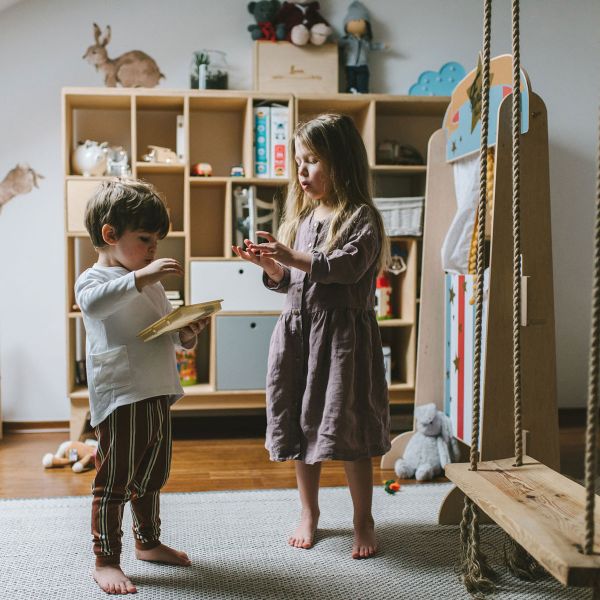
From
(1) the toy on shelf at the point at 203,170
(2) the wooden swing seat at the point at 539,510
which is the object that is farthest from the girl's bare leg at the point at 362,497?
(1) the toy on shelf at the point at 203,170

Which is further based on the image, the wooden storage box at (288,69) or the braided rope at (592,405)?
the wooden storage box at (288,69)

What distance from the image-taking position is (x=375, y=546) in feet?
5.63

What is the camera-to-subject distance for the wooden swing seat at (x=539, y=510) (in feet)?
3.14

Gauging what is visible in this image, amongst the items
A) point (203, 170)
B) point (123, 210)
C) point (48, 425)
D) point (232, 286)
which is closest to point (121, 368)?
point (123, 210)

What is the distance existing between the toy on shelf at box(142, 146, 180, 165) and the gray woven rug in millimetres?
1390

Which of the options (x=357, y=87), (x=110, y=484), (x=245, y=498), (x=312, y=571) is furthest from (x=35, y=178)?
(x=312, y=571)

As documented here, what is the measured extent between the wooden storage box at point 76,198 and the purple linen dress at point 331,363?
4.50 feet

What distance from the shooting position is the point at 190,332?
159cm

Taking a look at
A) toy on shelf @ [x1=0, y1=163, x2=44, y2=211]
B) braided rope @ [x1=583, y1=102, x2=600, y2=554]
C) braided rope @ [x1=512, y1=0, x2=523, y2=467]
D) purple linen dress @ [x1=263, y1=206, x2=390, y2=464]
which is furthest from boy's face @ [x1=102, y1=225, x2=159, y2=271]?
toy on shelf @ [x1=0, y1=163, x2=44, y2=211]

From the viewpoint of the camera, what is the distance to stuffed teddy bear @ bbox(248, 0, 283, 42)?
3018mm

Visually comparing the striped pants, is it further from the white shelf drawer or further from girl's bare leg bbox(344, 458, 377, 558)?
the white shelf drawer

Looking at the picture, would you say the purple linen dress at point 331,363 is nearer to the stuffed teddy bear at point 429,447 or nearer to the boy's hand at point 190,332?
the boy's hand at point 190,332

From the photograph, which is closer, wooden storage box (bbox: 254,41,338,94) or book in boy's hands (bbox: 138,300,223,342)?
book in boy's hands (bbox: 138,300,223,342)

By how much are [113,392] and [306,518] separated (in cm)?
63
